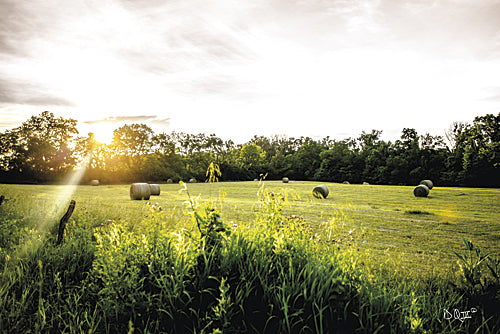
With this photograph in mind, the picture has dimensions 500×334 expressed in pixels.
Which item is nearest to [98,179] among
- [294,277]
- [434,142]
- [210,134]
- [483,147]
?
[210,134]

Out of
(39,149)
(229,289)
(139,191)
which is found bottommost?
(139,191)

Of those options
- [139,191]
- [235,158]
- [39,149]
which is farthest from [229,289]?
[235,158]

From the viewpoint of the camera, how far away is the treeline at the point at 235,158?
34.0 meters

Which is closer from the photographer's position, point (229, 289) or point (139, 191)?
point (229, 289)

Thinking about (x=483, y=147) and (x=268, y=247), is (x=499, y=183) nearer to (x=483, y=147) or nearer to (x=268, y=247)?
(x=483, y=147)

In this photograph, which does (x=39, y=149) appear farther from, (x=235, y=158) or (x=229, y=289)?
(x=229, y=289)

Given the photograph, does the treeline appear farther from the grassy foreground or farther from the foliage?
the grassy foreground

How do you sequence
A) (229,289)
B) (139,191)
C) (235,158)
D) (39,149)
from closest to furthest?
(229,289) → (139,191) → (39,149) → (235,158)

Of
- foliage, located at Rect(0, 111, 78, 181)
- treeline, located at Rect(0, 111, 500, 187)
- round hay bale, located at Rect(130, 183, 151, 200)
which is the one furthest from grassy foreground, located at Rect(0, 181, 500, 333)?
foliage, located at Rect(0, 111, 78, 181)

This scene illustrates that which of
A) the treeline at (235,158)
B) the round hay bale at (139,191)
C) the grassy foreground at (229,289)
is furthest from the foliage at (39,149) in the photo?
the grassy foreground at (229,289)

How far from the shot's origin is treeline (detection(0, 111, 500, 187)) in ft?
112

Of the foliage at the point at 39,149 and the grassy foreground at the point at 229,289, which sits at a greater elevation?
the foliage at the point at 39,149

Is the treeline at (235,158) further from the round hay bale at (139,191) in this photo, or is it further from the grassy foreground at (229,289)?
the grassy foreground at (229,289)

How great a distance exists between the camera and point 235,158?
188 ft
